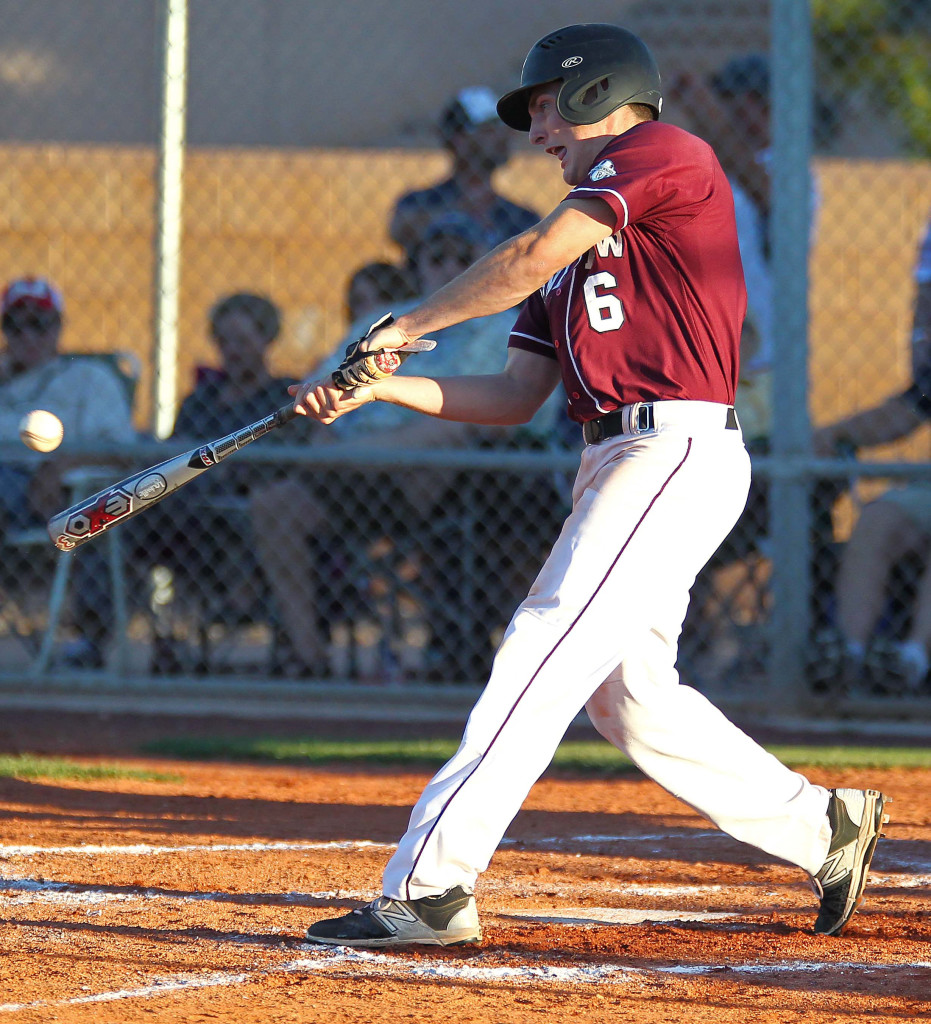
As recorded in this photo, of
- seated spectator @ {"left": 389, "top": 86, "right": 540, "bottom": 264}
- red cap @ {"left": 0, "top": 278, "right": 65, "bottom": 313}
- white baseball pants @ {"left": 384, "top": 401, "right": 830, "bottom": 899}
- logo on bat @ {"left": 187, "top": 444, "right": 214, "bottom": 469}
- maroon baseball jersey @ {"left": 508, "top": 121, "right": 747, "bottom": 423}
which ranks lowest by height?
white baseball pants @ {"left": 384, "top": 401, "right": 830, "bottom": 899}

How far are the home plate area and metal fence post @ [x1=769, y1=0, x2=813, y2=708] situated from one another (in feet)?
4.26

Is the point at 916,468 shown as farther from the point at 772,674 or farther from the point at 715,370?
the point at 715,370

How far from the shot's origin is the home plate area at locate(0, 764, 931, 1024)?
2586 mm

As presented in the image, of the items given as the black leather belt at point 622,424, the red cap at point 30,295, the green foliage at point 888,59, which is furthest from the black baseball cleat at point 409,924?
the green foliage at point 888,59

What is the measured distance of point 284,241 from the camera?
421 inches

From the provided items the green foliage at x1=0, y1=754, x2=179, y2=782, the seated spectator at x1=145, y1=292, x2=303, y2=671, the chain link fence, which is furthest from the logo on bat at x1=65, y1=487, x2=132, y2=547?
the seated spectator at x1=145, y1=292, x2=303, y2=671

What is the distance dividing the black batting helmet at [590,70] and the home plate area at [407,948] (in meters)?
1.75

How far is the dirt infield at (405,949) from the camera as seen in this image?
2.58m

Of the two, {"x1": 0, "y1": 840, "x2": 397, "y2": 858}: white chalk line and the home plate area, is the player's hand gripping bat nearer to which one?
the home plate area

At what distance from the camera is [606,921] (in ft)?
10.5

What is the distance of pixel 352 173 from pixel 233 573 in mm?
4981

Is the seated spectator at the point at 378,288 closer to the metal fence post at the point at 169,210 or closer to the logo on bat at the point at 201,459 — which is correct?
the metal fence post at the point at 169,210

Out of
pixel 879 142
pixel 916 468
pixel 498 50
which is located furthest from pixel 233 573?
pixel 879 142

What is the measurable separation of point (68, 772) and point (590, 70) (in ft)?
9.88
